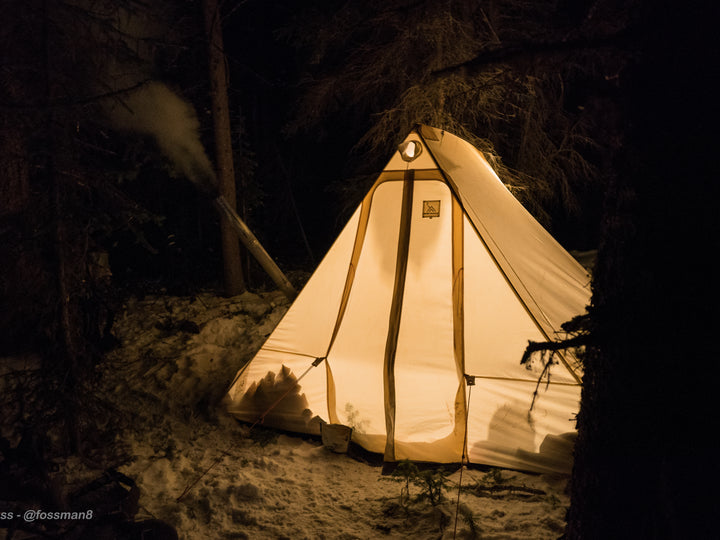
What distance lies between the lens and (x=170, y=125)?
6.66 m

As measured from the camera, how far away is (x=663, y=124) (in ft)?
5.38

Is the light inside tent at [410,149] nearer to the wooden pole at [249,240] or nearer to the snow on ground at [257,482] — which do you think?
the snow on ground at [257,482]

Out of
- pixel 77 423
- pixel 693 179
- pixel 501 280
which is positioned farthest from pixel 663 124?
pixel 77 423

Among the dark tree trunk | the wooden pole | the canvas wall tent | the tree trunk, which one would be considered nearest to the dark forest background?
the dark tree trunk

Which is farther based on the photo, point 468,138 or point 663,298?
point 468,138

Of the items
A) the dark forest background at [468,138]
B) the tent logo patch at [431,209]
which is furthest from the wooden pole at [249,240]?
the tent logo patch at [431,209]

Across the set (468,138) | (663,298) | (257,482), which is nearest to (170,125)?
(468,138)

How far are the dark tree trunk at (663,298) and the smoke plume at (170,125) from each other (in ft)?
18.8

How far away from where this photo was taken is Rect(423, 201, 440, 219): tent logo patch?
4020 millimetres

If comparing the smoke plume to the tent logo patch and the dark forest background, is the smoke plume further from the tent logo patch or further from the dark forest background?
the tent logo patch

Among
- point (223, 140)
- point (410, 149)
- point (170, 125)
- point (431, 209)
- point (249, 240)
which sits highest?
point (170, 125)

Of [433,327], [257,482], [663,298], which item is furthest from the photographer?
[433,327]

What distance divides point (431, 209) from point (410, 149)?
21.4 inches

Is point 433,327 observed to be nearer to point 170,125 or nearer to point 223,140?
point 223,140
